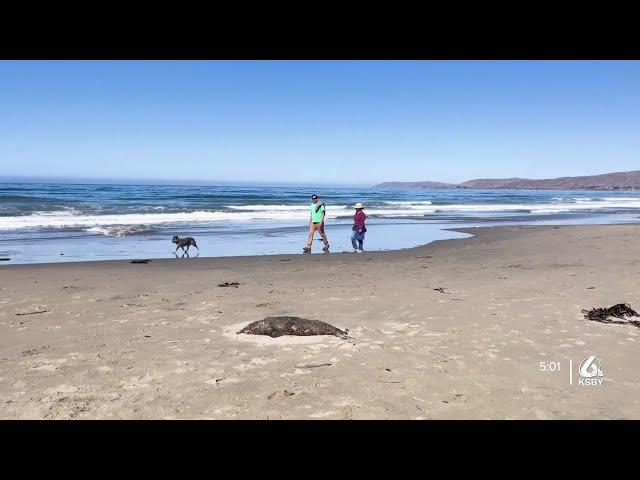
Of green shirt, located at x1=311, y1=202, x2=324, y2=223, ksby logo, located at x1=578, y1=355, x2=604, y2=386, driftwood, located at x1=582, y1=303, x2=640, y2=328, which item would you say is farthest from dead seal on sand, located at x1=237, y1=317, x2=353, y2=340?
green shirt, located at x1=311, y1=202, x2=324, y2=223

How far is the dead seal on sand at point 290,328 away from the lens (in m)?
4.74

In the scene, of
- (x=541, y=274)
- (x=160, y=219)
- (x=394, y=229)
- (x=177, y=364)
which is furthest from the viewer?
(x=160, y=219)

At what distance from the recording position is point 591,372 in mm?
3732

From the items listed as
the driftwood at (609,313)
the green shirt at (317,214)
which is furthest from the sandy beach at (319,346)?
the green shirt at (317,214)

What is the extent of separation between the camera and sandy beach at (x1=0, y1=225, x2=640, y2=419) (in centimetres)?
318

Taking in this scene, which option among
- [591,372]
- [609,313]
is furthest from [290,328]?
[609,313]

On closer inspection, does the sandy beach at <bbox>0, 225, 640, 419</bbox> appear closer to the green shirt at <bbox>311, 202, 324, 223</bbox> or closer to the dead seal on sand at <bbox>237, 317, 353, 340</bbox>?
the dead seal on sand at <bbox>237, 317, 353, 340</bbox>

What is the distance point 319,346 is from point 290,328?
0.50 metres

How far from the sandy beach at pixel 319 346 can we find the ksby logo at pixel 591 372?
2.6 inches
